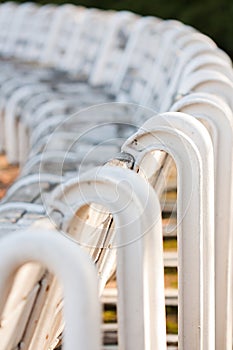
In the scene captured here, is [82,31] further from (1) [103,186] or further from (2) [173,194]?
(1) [103,186]

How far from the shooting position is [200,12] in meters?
9.88

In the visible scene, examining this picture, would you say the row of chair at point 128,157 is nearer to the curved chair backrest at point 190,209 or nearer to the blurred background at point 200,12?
the curved chair backrest at point 190,209

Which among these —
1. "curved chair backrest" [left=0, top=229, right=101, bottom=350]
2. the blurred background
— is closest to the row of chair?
"curved chair backrest" [left=0, top=229, right=101, bottom=350]

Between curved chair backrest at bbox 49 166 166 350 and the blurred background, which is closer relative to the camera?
curved chair backrest at bbox 49 166 166 350

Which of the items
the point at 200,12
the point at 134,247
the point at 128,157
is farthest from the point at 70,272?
the point at 200,12

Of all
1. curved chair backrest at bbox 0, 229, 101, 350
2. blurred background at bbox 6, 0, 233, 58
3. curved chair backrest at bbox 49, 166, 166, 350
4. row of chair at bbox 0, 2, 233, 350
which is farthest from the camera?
blurred background at bbox 6, 0, 233, 58

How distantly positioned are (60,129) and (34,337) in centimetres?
279

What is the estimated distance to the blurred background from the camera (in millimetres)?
9643

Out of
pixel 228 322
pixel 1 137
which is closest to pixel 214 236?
pixel 228 322

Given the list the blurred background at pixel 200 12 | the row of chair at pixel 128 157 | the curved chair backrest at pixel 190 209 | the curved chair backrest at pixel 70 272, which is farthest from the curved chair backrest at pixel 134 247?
the blurred background at pixel 200 12

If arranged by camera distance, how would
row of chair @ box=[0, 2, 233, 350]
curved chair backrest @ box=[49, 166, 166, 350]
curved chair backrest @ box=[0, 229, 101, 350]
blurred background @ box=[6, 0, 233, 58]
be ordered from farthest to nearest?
1. blurred background @ box=[6, 0, 233, 58]
2. row of chair @ box=[0, 2, 233, 350]
3. curved chair backrest @ box=[49, 166, 166, 350]
4. curved chair backrest @ box=[0, 229, 101, 350]

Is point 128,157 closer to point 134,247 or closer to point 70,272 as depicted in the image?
point 134,247

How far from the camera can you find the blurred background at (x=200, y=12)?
964 centimetres

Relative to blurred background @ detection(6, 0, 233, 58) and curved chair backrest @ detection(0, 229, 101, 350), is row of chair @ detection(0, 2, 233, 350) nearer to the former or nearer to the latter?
curved chair backrest @ detection(0, 229, 101, 350)
